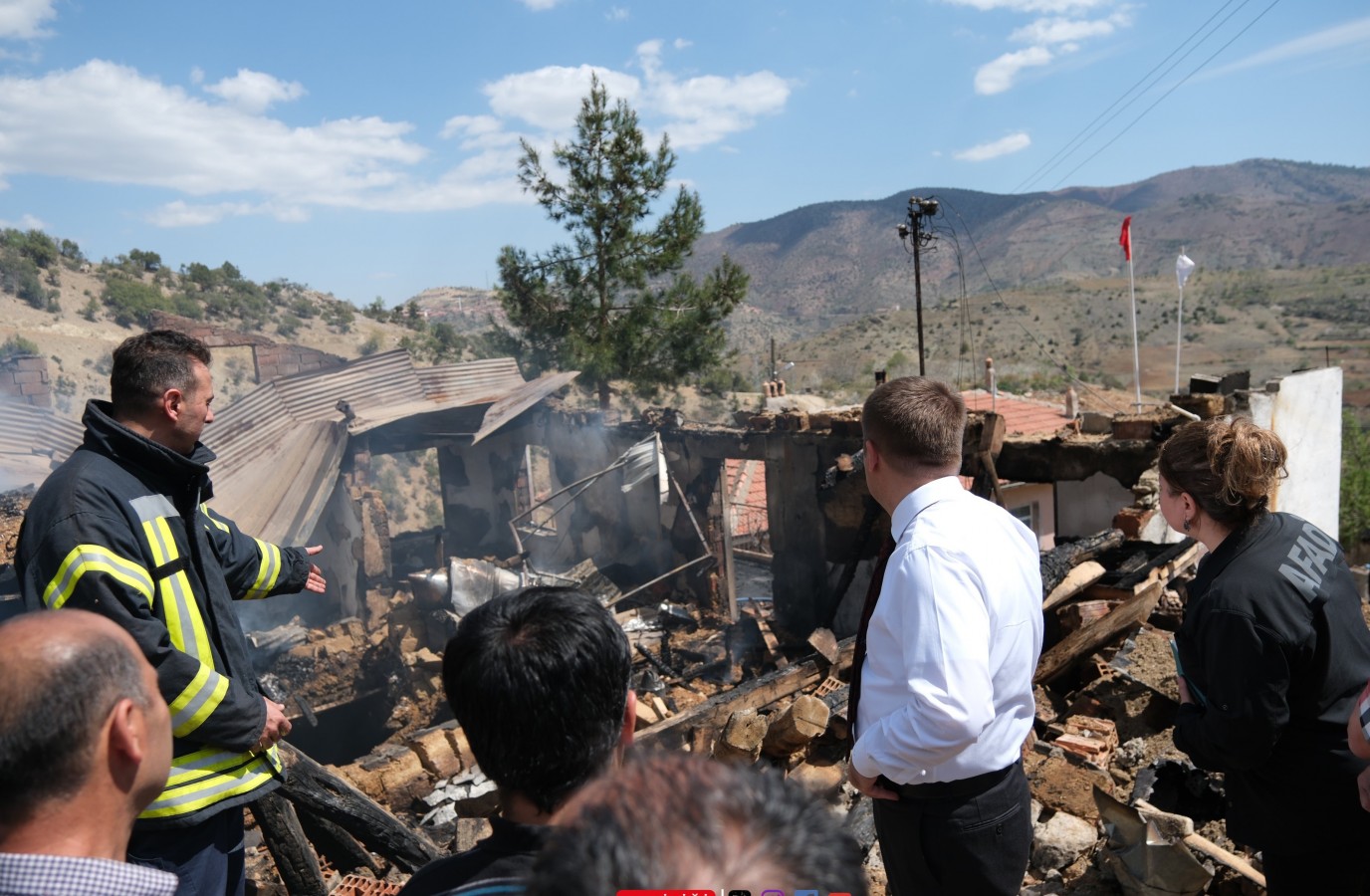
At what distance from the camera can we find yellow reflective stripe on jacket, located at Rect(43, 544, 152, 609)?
79.4 inches

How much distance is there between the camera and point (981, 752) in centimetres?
198

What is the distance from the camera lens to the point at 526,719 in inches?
49.1

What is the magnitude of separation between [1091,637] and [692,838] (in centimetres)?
529

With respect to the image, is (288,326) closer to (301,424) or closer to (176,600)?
(301,424)

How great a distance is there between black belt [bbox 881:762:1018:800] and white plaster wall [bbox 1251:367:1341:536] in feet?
25.9

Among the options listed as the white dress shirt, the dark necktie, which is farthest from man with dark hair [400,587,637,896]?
the dark necktie

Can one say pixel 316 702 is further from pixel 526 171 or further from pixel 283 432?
pixel 526 171

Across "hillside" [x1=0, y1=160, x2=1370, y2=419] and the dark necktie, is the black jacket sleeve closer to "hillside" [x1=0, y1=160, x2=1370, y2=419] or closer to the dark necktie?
the dark necktie

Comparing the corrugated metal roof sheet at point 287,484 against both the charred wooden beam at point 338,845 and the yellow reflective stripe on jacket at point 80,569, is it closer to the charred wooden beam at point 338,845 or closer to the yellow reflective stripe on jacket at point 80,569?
the charred wooden beam at point 338,845

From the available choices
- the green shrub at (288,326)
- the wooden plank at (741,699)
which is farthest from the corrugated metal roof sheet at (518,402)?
the green shrub at (288,326)

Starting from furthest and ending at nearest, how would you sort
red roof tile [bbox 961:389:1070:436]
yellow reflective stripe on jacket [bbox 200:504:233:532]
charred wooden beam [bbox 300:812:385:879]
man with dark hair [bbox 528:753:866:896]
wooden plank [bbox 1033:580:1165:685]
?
red roof tile [bbox 961:389:1070:436], wooden plank [bbox 1033:580:1165:685], charred wooden beam [bbox 300:812:385:879], yellow reflective stripe on jacket [bbox 200:504:233:532], man with dark hair [bbox 528:753:866:896]

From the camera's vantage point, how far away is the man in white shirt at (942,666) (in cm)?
180

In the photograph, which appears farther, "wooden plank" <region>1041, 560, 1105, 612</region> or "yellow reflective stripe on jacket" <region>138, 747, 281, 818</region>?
"wooden plank" <region>1041, 560, 1105, 612</region>

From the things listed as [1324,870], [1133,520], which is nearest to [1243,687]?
[1324,870]
